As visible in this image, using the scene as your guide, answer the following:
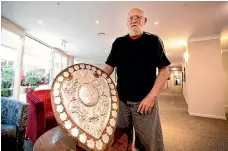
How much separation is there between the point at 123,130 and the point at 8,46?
4466 millimetres

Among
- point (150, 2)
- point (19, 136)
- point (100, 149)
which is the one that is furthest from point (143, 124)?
point (150, 2)

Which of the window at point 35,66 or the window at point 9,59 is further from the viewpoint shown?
the window at point 35,66

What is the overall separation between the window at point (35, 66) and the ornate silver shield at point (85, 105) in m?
4.41

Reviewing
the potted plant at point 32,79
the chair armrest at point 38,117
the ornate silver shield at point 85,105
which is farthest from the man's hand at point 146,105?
the potted plant at point 32,79

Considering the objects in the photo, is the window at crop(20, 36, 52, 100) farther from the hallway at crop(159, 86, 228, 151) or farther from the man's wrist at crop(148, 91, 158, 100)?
the man's wrist at crop(148, 91, 158, 100)

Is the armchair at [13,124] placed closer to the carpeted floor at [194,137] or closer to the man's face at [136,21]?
the carpeted floor at [194,137]

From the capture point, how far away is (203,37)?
4.54 metres

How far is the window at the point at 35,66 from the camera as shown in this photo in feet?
15.1

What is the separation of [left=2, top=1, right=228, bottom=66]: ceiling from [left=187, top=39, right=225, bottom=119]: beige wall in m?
0.51

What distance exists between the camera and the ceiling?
9.02 feet

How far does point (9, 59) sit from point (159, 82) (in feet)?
15.1

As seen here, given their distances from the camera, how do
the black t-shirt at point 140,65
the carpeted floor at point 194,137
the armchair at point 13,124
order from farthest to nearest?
1. the carpeted floor at point 194,137
2. the armchair at point 13,124
3. the black t-shirt at point 140,65

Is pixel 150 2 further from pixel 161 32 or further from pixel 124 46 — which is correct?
pixel 124 46

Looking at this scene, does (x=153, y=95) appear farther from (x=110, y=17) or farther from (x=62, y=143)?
(x=110, y=17)
